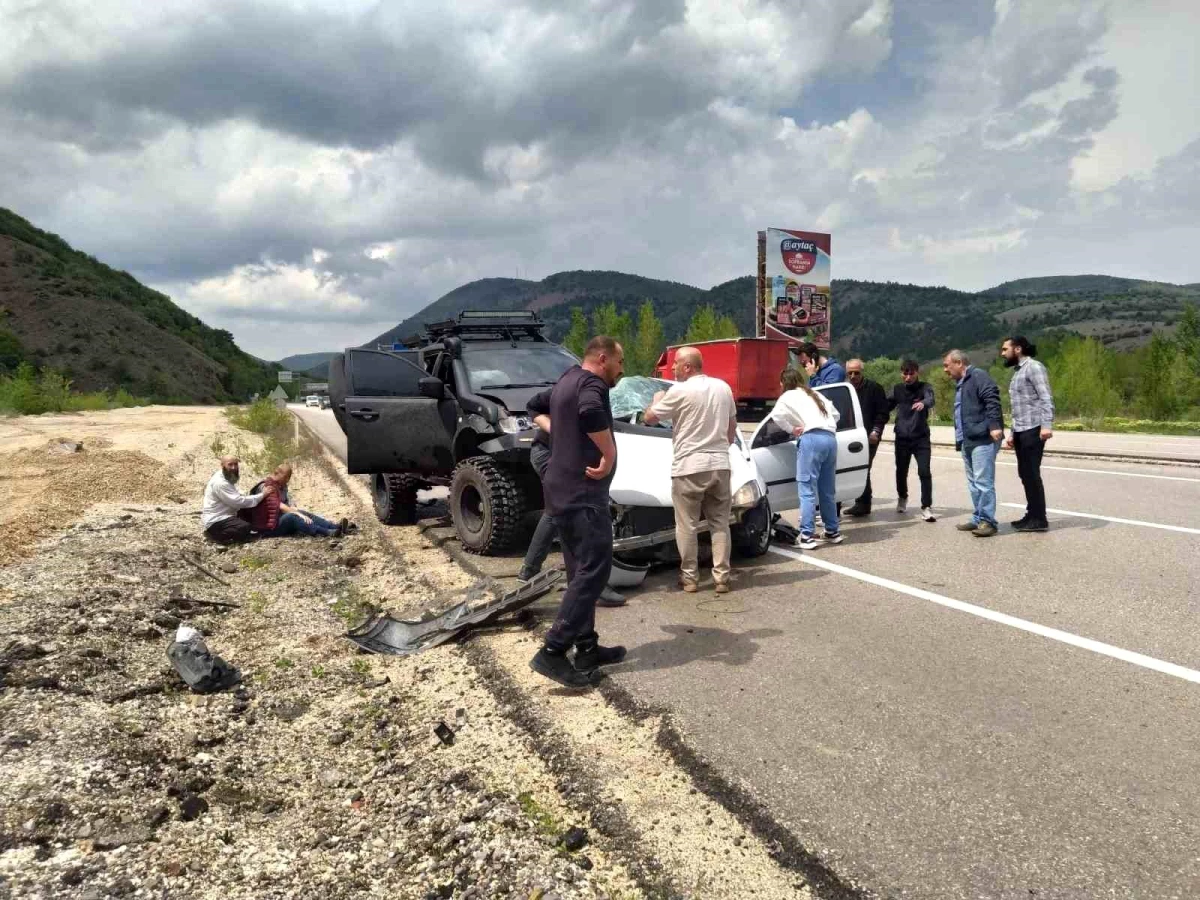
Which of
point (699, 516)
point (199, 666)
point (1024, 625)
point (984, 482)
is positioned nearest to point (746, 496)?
point (699, 516)

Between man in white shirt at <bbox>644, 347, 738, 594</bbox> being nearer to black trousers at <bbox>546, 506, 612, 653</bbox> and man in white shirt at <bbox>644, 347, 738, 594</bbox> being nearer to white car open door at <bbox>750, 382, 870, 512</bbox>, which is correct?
black trousers at <bbox>546, 506, 612, 653</bbox>

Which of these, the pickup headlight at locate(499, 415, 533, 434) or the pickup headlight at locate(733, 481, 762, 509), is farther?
the pickup headlight at locate(499, 415, 533, 434)

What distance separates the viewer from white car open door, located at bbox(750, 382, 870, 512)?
7430mm

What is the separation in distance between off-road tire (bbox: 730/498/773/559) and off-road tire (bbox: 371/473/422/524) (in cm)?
397

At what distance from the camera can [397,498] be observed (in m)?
8.88

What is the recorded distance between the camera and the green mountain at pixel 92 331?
2493 inches

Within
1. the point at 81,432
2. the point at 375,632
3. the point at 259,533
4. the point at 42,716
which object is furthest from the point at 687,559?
the point at 81,432

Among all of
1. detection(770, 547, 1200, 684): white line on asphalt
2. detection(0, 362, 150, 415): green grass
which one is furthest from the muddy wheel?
detection(0, 362, 150, 415): green grass

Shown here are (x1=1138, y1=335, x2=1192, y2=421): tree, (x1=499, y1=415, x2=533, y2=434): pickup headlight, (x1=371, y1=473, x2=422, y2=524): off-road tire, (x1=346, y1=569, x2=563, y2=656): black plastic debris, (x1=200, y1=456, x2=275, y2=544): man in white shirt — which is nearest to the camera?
(x1=346, y1=569, x2=563, y2=656): black plastic debris

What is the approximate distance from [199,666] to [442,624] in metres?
1.42

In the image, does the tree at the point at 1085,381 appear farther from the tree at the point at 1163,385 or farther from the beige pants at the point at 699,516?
the beige pants at the point at 699,516

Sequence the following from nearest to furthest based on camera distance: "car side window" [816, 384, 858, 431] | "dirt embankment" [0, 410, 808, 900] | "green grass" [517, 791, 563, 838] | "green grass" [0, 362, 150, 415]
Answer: "dirt embankment" [0, 410, 808, 900]
"green grass" [517, 791, 563, 838]
"car side window" [816, 384, 858, 431]
"green grass" [0, 362, 150, 415]

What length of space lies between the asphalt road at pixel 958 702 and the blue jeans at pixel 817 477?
1.23 feet

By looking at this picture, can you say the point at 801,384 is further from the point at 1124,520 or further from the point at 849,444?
the point at 1124,520
